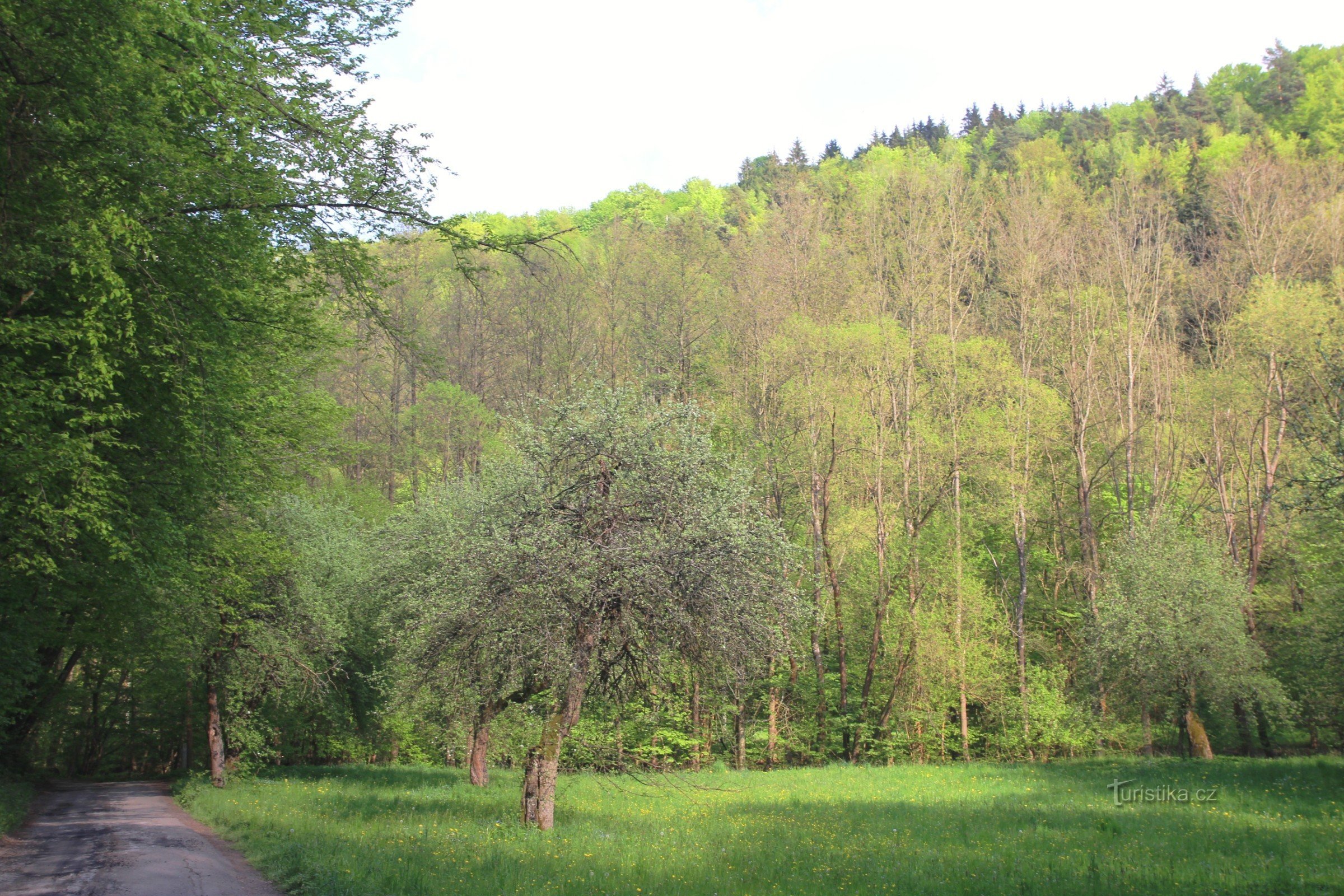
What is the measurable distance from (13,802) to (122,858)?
9.14 meters

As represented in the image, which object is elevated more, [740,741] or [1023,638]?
[1023,638]

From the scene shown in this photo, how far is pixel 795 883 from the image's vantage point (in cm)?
1046

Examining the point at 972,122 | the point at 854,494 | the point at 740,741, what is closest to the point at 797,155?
the point at 972,122

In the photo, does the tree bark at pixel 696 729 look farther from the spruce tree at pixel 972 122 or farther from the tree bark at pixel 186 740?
the spruce tree at pixel 972 122

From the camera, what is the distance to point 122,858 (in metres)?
12.8

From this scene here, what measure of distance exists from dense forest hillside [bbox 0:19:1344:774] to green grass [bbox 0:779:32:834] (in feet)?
6.82

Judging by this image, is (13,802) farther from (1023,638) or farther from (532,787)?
(1023,638)

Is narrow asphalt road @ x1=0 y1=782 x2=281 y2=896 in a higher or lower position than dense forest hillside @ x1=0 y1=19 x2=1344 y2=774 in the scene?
lower

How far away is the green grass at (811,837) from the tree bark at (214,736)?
0.59m

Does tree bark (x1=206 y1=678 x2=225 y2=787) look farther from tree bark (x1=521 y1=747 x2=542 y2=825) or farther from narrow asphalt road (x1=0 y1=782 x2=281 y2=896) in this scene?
tree bark (x1=521 y1=747 x2=542 y2=825)

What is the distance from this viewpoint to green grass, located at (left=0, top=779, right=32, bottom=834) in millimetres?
16297

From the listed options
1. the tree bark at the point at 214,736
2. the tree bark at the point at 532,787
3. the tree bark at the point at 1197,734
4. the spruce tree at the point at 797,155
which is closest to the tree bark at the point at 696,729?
the tree bark at the point at 214,736

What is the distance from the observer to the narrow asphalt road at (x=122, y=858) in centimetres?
1060

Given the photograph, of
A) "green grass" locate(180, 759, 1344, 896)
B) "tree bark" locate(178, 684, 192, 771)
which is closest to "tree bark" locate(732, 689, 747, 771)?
"green grass" locate(180, 759, 1344, 896)
